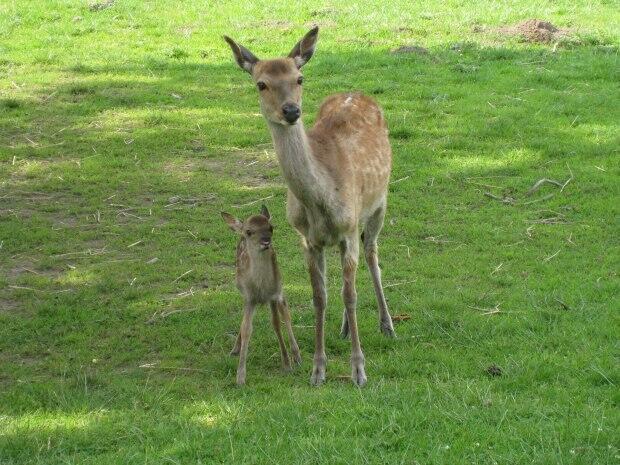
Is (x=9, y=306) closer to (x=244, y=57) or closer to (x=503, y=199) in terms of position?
(x=244, y=57)

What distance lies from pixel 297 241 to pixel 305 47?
2.80 meters

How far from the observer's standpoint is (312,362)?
731cm

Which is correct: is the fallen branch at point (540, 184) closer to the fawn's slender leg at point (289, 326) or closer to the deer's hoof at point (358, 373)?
the fawn's slender leg at point (289, 326)

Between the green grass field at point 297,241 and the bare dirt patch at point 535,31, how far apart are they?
0.74ft

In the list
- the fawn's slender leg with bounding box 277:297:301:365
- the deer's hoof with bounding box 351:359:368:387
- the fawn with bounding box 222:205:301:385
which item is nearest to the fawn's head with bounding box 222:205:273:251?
the fawn with bounding box 222:205:301:385

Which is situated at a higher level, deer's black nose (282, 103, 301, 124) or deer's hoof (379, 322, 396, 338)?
deer's black nose (282, 103, 301, 124)

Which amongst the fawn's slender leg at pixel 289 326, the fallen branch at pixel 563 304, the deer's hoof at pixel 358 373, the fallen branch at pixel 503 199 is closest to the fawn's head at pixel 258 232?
the fawn's slender leg at pixel 289 326

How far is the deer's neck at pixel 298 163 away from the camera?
21.7 ft

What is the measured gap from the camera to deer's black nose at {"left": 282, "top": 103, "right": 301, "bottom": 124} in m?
6.46

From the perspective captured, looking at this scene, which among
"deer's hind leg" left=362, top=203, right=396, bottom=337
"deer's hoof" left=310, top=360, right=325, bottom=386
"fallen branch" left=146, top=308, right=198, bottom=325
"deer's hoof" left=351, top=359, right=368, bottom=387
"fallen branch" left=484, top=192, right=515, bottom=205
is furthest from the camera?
"fallen branch" left=484, top=192, right=515, bottom=205

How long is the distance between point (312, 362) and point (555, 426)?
253cm

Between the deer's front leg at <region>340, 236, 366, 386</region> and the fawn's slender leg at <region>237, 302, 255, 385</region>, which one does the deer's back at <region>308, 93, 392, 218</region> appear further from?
the fawn's slender leg at <region>237, 302, 255, 385</region>

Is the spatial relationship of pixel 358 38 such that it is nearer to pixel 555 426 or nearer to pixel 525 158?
pixel 525 158

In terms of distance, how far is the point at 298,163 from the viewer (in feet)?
21.8
